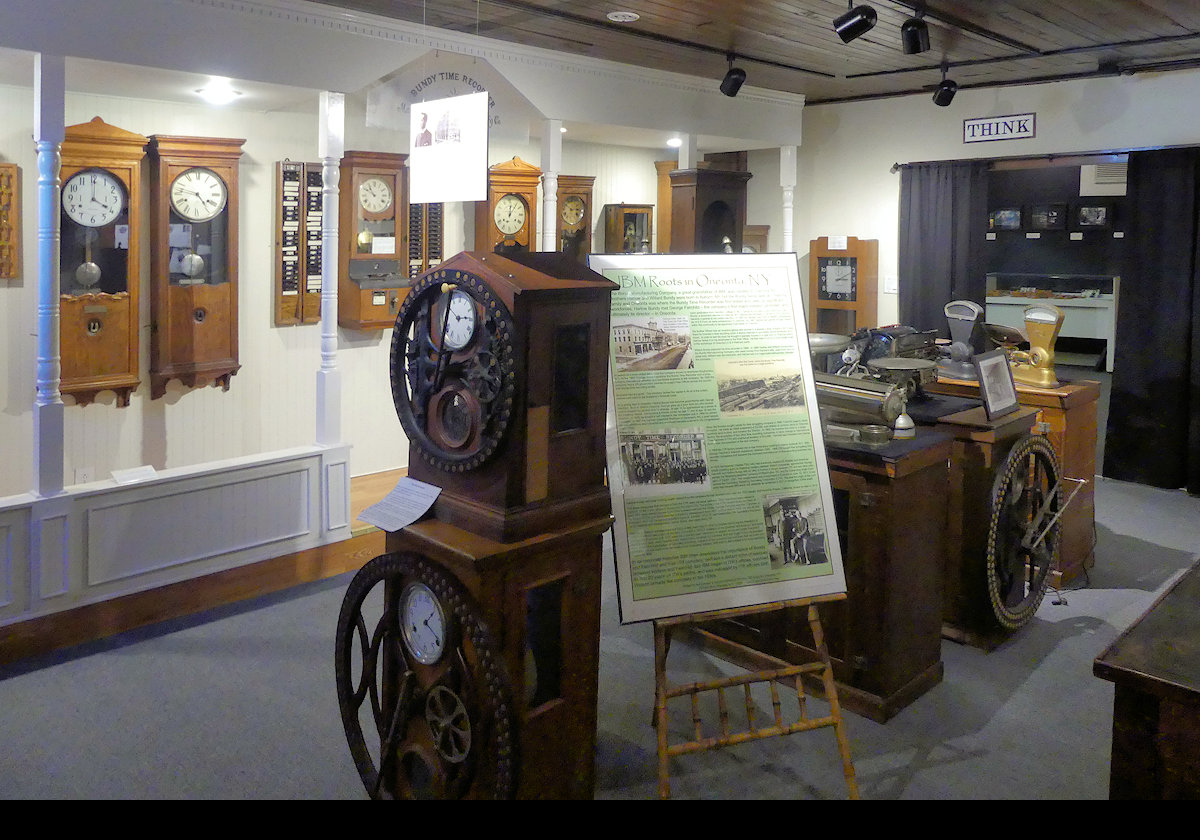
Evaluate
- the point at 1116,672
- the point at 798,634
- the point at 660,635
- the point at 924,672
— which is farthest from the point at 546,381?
the point at 924,672

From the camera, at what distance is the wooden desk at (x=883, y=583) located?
329 cm

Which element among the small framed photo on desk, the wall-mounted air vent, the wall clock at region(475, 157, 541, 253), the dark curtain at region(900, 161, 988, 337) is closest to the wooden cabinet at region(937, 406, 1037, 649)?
the small framed photo on desk

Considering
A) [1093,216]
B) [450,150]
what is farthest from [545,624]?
[1093,216]

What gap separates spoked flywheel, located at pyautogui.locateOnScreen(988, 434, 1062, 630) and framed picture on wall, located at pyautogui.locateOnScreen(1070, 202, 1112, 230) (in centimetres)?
822

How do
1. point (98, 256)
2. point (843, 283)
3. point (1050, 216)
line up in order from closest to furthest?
point (98, 256)
point (843, 283)
point (1050, 216)

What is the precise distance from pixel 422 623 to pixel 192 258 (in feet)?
11.5

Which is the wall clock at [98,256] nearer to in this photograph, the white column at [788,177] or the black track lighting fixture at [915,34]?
the black track lighting fixture at [915,34]

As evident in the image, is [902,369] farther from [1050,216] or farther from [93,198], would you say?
[1050,216]

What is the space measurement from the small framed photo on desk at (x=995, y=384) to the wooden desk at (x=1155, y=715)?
2.09m

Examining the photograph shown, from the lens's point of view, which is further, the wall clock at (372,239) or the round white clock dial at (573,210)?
the round white clock dial at (573,210)

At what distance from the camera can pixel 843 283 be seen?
825 centimetres

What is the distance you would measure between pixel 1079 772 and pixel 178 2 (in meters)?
4.47

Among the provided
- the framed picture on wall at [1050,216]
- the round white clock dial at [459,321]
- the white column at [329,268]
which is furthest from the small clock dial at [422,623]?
the framed picture on wall at [1050,216]

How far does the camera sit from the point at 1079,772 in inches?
119
